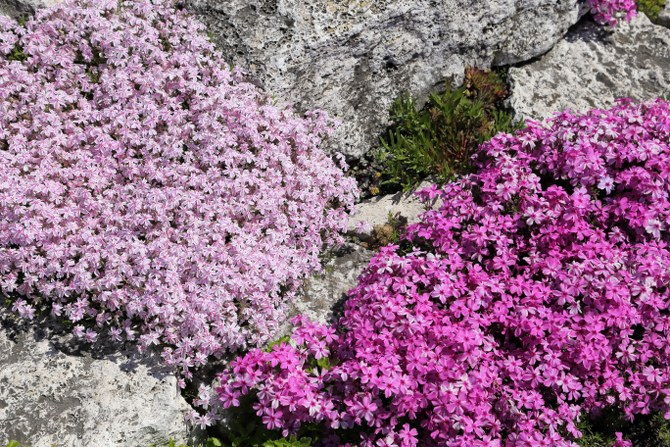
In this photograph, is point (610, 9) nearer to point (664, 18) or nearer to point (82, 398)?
point (664, 18)

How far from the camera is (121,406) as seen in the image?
6.12 metres

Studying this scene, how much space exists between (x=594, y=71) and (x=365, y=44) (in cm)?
339

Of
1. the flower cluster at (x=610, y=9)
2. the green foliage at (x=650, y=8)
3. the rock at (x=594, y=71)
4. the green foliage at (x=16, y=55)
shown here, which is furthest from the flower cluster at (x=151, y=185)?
the green foliage at (x=650, y=8)

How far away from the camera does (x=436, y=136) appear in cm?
826

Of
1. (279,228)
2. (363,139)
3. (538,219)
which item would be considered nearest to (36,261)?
(279,228)

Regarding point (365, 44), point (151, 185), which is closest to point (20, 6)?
point (151, 185)

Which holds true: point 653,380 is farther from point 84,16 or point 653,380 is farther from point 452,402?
point 84,16

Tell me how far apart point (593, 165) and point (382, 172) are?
99.9 inches

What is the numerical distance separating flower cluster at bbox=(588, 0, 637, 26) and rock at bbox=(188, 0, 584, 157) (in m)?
0.50

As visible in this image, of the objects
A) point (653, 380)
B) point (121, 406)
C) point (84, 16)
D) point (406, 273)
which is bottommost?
point (653, 380)

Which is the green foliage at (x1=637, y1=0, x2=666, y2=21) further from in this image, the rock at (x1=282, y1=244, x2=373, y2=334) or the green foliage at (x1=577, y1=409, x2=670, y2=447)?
the green foliage at (x1=577, y1=409, x2=670, y2=447)

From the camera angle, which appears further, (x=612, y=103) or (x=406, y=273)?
(x=612, y=103)

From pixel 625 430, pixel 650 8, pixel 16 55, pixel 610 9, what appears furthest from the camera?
pixel 650 8

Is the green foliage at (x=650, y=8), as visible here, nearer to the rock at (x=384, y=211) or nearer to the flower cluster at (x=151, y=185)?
the rock at (x=384, y=211)
